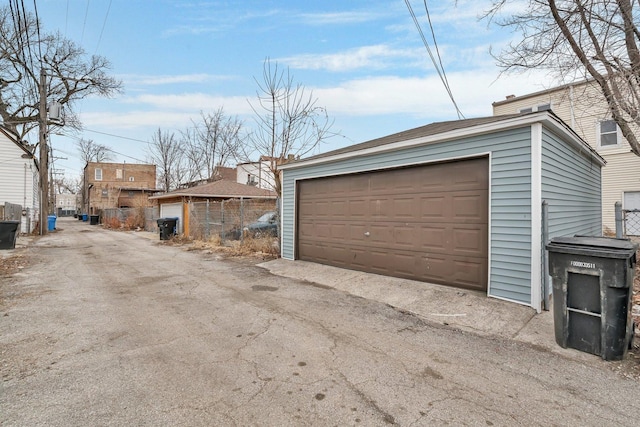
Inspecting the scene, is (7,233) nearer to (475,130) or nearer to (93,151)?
(475,130)

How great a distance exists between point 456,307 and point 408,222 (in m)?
1.88

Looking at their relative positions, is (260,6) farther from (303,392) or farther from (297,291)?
(303,392)

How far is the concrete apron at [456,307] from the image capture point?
3.90 m

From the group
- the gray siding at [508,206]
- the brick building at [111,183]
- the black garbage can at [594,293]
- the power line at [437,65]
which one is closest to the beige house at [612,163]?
the power line at [437,65]

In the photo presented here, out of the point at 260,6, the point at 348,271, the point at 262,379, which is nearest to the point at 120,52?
the point at 260,6

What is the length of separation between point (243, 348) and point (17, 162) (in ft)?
69.2

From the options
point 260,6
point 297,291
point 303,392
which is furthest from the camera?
point 260,6

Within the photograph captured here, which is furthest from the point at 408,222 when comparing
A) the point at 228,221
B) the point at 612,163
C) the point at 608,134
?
the point at 608,134

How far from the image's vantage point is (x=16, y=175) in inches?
674

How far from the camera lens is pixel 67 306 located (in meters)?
4.93

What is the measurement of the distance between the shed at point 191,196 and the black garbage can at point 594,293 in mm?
15044

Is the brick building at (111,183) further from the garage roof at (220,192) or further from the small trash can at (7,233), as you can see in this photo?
the small trash can at (7,233)

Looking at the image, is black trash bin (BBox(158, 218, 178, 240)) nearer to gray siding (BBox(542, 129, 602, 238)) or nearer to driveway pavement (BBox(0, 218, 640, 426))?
driveway pavement (BBox(0, 218, 640, 426))

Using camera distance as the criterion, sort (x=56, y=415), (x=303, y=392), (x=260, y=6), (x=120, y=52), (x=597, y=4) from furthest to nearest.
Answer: (x=120, y=52), (x=260, y=6), (x=597, y=4), (x=303, y=392), (x=56, y=415)
